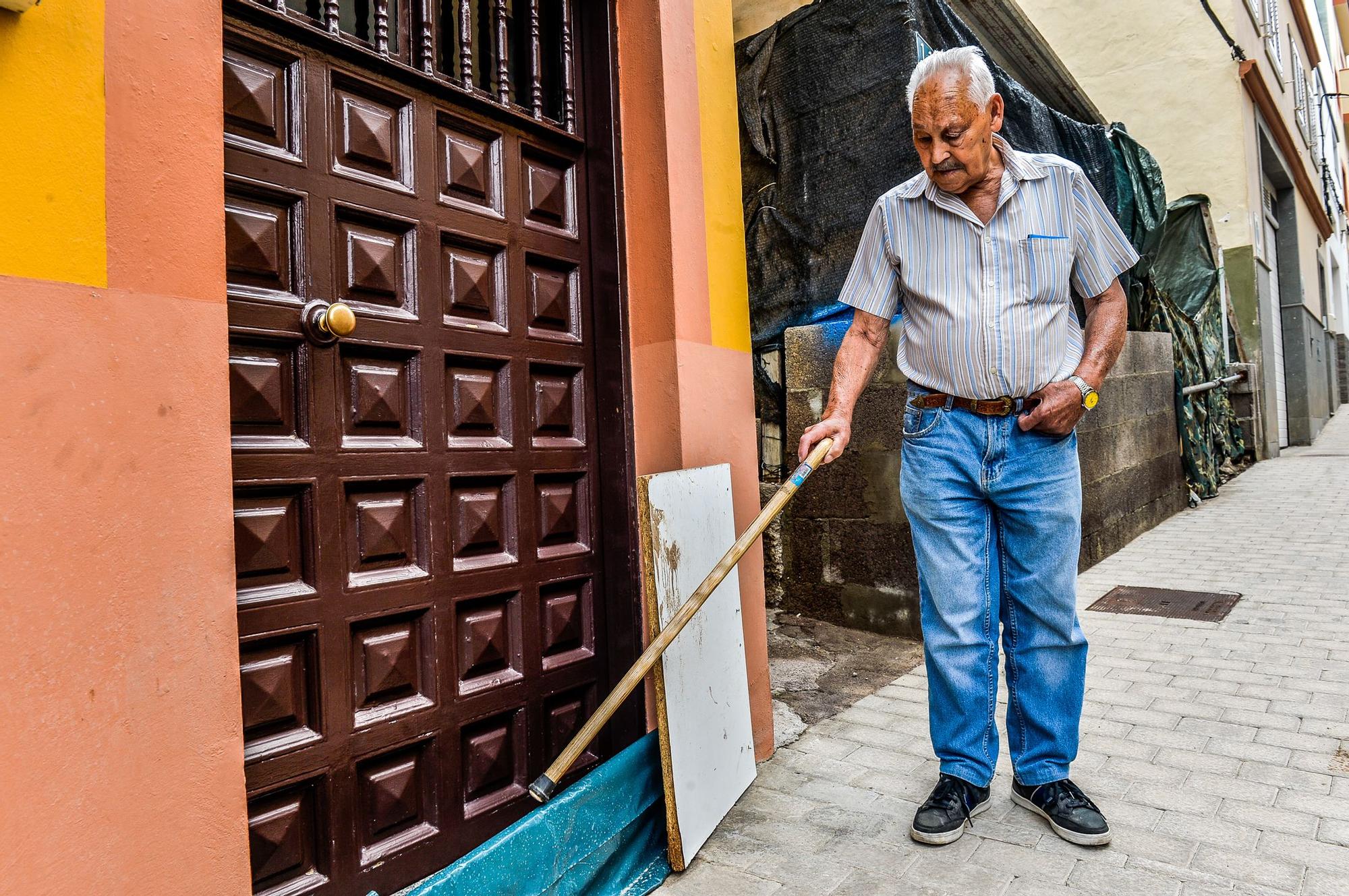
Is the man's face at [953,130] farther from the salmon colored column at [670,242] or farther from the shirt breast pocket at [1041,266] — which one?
the salmon colored column at [670,242]

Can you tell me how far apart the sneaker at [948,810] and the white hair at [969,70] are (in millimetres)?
2017

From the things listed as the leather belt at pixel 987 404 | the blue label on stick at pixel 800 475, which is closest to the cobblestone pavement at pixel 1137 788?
the blue label on stick at pixel 800 475

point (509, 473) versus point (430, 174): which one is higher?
point (430, 174)

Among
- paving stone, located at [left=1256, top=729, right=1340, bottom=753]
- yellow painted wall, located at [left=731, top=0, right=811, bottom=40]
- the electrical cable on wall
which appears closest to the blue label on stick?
paving stone, located at [left=1256, top=729, right=1340, bottom=753]

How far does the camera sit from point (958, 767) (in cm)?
262

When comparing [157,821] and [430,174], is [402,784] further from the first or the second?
[430,174]

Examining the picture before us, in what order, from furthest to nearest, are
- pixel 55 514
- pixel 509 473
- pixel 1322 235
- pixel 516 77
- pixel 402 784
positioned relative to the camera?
1. pixel 1322 235
2. pixel 516 77
3. pixel 509 473
4. pixel 402 784
5. pixel 55 514

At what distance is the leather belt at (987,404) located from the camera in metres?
2.55

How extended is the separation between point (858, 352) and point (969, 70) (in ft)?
2.89

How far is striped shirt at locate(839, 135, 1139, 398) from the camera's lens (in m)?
2.53

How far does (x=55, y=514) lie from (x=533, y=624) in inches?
56.3

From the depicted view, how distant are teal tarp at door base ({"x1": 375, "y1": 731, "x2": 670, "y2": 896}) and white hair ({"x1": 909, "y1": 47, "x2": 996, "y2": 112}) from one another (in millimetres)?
2110

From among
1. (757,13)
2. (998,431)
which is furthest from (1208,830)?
(757,13)

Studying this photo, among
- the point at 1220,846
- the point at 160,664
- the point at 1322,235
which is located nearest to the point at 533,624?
the point at 160,664
